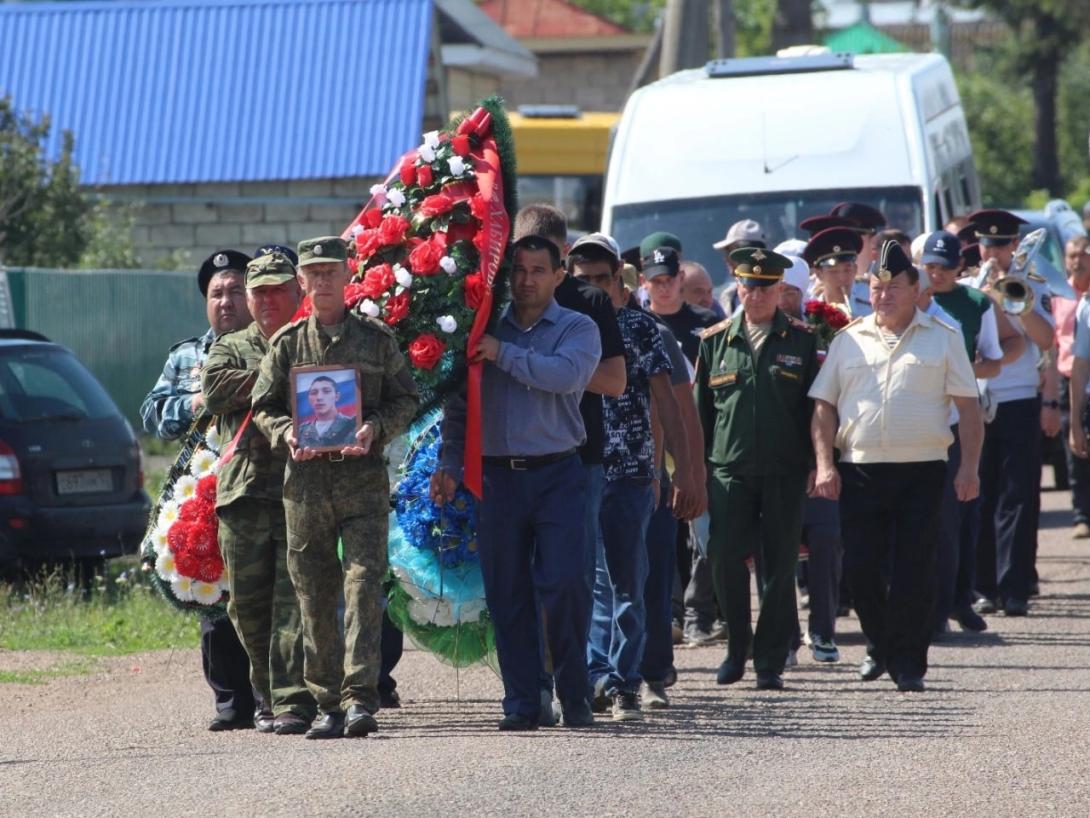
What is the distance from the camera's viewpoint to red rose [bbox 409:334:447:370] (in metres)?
8.07

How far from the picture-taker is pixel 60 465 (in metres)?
12.8

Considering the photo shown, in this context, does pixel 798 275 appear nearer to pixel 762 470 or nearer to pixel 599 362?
pixel 762 470

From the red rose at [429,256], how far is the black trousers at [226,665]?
171 centimetres

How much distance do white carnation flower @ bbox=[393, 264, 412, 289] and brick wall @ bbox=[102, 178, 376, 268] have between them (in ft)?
61.5

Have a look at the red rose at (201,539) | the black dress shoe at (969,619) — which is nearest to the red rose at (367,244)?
the red rose at (201,539)

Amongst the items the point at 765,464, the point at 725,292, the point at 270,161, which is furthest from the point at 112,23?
the point at 765,464

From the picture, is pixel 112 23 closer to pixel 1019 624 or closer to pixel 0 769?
pixel 1019 624

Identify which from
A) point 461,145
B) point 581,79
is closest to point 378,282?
point 461,145

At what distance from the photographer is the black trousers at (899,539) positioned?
9320 mm

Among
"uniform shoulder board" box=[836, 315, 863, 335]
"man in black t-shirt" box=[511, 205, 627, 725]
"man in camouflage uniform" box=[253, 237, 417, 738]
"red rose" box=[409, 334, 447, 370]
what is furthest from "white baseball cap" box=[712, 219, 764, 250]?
"man in camouflage uniform" box=[253, 237, 417, 738]

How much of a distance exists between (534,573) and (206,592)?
4.53 feet

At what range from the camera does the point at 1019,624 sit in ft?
38.8

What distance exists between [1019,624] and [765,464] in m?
3.02

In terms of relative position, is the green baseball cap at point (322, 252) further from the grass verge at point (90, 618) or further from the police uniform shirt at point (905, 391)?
the grass verge at point (90, 618)
